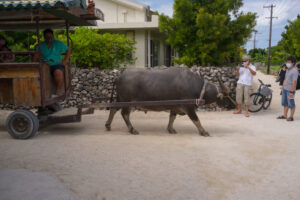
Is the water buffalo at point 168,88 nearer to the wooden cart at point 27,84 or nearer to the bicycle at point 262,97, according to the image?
the wooden cart at point 27,84

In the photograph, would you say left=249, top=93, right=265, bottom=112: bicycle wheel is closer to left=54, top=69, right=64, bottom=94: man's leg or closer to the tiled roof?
left=54, top=69, right=64, bottom=94: man's leg

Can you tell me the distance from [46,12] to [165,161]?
373 cm

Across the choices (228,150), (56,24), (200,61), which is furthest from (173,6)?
(228,150)

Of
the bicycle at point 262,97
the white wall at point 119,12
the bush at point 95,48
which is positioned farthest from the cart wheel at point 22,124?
the white wall at point 119,12

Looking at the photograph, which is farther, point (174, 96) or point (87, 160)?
point (174, 96)

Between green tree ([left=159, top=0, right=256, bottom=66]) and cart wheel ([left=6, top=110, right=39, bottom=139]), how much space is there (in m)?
6.90

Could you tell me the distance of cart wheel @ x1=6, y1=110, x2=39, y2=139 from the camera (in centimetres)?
557

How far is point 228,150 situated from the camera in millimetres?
5090

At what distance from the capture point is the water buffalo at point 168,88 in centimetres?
619

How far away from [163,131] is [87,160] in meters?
2.69

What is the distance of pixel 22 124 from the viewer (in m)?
5.67

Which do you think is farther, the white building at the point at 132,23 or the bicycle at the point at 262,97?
the white building at the point at 132,23

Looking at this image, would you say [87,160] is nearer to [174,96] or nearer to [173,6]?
[174,96]

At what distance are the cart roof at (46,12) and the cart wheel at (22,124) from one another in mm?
1870
